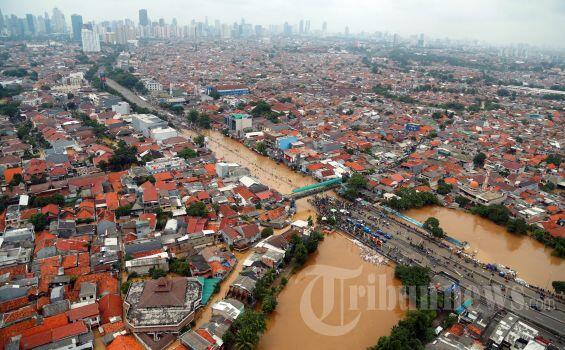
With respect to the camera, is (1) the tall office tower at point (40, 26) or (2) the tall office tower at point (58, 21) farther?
(2) the tall office tower at point (58, 21)

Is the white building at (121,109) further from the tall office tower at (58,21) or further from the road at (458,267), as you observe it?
the tall office tower at (58,21)

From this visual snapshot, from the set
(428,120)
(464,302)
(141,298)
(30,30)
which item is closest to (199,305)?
(141,298)

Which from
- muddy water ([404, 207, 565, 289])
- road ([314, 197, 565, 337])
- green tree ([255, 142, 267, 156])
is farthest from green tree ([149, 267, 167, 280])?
green tree ([255, 142, 267, 156])

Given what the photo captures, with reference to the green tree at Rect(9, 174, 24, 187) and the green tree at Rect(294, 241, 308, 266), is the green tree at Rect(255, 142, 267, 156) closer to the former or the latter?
the green tree at Rect(294, 241, 308, 266)

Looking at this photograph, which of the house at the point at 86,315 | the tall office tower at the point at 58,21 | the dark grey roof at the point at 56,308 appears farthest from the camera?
the tall office tower at the point at 58,21

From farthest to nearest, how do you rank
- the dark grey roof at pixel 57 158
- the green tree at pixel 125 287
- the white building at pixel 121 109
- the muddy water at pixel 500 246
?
1. the white building at pixel 121 109
2. the dark grey roof at pixel 57 158
3. the muddy water at pixel 500 246
4. the green tree at pixel 125 287

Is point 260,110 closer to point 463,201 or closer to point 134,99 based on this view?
point 134,99

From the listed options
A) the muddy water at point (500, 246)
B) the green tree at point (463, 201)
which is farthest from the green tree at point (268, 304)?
the green tree at point (463, 201)
